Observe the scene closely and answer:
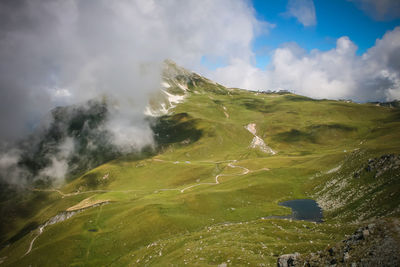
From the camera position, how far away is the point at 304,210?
62625 millimetres

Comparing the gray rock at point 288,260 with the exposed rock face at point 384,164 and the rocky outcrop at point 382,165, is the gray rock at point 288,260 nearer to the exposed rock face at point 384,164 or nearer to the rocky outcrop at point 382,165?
the rocky outcrop at point 382,165

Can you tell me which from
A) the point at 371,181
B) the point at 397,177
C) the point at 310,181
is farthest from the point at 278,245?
the point at 310,181

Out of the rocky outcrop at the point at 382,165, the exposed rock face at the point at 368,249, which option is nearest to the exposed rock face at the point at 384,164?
the rocky outcrop at the point at 382,165

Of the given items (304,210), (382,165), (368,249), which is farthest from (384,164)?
(368,249)

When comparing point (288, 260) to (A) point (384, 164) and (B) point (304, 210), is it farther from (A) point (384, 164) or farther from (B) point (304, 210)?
(A) point (384, 164)

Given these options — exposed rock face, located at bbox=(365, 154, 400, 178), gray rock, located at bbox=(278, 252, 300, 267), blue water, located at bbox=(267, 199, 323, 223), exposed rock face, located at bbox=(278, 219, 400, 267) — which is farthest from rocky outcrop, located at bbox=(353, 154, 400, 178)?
exposed rock face, located at bbox=(278, 219, 400, 267)

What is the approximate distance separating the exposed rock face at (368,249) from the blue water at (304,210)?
41141mm

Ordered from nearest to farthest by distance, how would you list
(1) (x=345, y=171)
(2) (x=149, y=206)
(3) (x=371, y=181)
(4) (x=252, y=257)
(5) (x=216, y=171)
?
(4) (x=252, y=257) → (3) (x=371, y=181) → (1) (x=345, y=171) → (2) (x=149, y=206) → (5) (x=216, y=171)

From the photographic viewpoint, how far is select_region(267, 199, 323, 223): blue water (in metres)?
56.4

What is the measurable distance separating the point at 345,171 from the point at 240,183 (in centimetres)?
4025

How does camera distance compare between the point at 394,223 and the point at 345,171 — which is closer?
the point at 394,223

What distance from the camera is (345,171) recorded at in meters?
71.2

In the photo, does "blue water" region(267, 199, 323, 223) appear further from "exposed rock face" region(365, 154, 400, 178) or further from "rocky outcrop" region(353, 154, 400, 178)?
"exposed rock face" region(365, 154, 400, 178)

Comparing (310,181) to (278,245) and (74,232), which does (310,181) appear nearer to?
(278,245)
